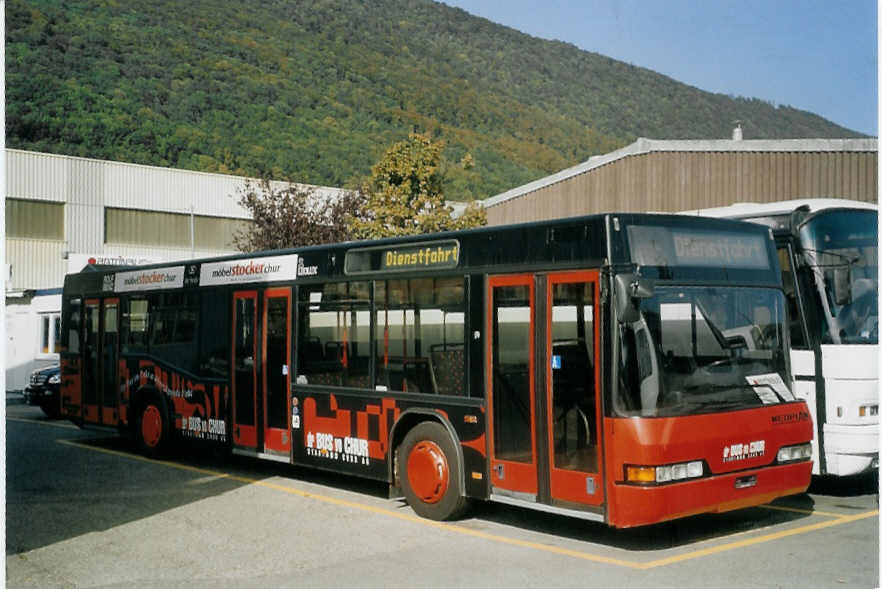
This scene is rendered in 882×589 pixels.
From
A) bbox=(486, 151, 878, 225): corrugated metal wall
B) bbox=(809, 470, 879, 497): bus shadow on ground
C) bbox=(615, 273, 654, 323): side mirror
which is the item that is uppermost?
bbox=(486, 151, 878, 225): corrugated metal wall

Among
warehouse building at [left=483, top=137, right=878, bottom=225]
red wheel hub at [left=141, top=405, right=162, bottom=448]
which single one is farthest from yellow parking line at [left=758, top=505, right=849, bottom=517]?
warehouse building at [left=483, top=137, right=878, bottom=225]

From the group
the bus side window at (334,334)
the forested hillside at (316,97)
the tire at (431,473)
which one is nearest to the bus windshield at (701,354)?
the tire at (431,473)

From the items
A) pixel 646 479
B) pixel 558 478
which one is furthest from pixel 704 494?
pixel 558 478

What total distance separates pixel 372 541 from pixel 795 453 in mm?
3750

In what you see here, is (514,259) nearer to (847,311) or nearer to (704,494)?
(704,494)

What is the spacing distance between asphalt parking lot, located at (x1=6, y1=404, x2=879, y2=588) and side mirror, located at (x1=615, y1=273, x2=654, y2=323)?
1921mm

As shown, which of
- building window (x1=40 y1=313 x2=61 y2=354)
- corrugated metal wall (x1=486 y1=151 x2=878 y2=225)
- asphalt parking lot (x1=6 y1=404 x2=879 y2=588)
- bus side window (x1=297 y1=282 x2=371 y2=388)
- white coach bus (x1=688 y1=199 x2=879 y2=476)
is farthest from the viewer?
building window (x1=40 y1=313 x2=61 y2=354)

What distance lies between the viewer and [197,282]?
1392 centimetres

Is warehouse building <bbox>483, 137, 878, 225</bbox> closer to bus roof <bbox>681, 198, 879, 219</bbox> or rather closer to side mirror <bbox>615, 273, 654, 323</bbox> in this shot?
bus roof <bbox>681, 198, 879, 219</bbox>

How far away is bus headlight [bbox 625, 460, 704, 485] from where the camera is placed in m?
7.73

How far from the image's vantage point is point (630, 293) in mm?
7734

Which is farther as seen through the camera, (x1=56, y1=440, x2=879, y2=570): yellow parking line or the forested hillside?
the forested hillside

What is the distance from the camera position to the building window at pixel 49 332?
33.0 meters

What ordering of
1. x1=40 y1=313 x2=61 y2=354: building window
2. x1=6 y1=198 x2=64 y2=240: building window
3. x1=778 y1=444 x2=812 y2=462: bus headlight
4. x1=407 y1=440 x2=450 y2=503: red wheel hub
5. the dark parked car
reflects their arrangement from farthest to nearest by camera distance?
1. x1=6 y1=198 x2=64 y2=240: building window
2. x1=40 y1=313 x2=61 y2=354: building window
3. the dark parked car
4. x1=407 y1=440 x2=450 y2=503: red wheel hub
5. x1=778 y1=444 x2=812 y2=462: bus headlight
